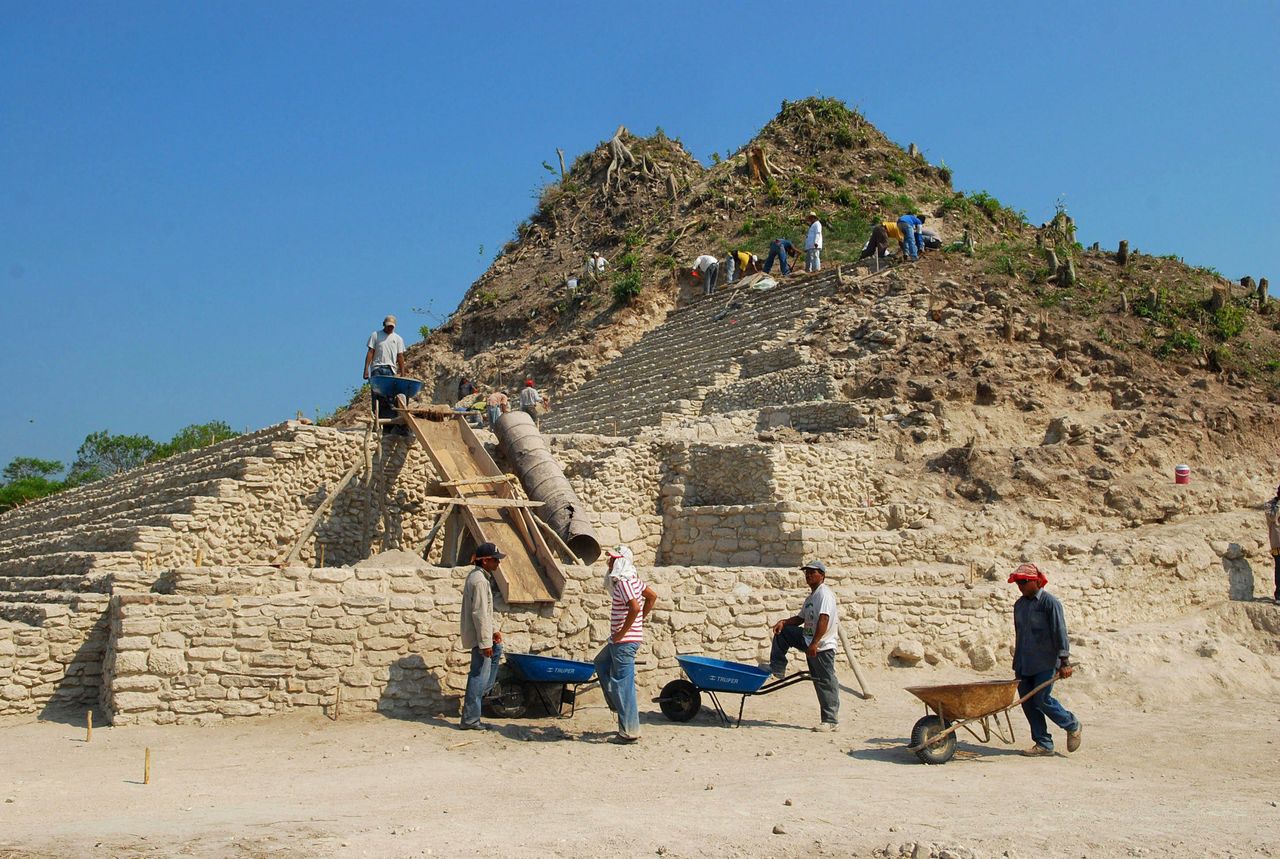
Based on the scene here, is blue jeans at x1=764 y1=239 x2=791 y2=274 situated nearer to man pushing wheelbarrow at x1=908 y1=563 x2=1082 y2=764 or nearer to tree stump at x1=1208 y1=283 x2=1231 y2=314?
tree stump at x1=1208 y1=283 x2=1231 y2=314

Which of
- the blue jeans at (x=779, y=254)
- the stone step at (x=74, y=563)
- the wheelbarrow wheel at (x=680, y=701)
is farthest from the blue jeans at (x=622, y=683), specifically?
the blue jeans at (x=779, y=254)

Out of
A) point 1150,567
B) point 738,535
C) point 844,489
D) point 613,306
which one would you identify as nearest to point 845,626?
point 738,535

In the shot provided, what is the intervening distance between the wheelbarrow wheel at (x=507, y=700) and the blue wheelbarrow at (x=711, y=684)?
3.30ft

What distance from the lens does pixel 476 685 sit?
789 centimetres

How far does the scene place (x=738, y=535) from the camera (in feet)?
41.3

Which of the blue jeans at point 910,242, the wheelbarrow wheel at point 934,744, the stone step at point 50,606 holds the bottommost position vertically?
the wheelbarrow wheel at point 934,744

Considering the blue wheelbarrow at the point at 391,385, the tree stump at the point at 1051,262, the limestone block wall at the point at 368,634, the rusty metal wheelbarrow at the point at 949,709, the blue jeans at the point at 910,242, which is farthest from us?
the blue jeans at the point at 910,242

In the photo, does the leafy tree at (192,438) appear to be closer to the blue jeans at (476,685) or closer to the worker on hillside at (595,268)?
the worker on hillside at (595,268)

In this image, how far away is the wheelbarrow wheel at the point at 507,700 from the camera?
8.14 meters

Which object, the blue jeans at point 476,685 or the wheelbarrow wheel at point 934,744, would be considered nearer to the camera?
the wheelbarrow wheel at point 934,744

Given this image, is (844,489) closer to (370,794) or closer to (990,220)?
(370,794)

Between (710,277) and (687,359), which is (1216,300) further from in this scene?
(710,277)

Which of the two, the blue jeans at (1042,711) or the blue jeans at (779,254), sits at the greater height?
the blue jeans at (779,254)

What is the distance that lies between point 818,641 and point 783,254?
15.3m
